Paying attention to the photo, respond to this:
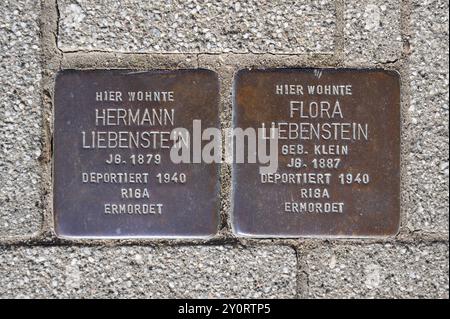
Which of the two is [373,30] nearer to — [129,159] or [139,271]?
[129,159]

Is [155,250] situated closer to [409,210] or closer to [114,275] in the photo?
[114,275]

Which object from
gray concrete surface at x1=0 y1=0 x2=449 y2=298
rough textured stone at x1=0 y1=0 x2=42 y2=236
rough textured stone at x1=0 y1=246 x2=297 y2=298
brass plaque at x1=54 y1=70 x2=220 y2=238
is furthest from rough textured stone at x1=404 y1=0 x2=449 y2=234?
rough textured stone at x1=0 y1=0 x2=42 y2=236

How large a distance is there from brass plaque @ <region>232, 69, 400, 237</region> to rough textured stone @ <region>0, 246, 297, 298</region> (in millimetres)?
88

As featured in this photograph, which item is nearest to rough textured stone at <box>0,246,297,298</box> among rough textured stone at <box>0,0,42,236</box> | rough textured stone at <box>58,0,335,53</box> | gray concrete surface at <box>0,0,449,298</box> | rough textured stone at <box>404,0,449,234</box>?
gray concrete surface at <box>0,0,449,298</box>

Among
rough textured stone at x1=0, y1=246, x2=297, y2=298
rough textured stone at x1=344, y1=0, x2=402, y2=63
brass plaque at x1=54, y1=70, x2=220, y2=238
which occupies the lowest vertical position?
rough textured stone at x1=0, y1=246, x2=297, y2=298

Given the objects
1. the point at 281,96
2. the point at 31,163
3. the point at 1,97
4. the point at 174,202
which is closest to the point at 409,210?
the point at 281,96

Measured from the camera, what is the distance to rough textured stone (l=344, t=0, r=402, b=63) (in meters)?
1.44

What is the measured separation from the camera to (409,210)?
1.44 metres

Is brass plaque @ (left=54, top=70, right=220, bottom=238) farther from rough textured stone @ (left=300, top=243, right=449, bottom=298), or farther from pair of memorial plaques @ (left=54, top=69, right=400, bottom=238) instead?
rough textured stone @ (left=300, top=243, right=449, bottom=298)

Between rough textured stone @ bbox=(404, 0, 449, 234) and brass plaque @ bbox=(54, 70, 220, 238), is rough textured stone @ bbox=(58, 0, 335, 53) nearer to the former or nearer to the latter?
brass plaque @ bbox=(54, 70, 220, 238)

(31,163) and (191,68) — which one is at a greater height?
(191,68)

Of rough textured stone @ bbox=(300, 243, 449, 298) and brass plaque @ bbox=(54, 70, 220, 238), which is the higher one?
brass plaque @ bbox=(54, 70, 220, 238)

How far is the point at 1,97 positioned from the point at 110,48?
31 cm

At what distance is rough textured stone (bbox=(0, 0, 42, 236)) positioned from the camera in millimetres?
1432
